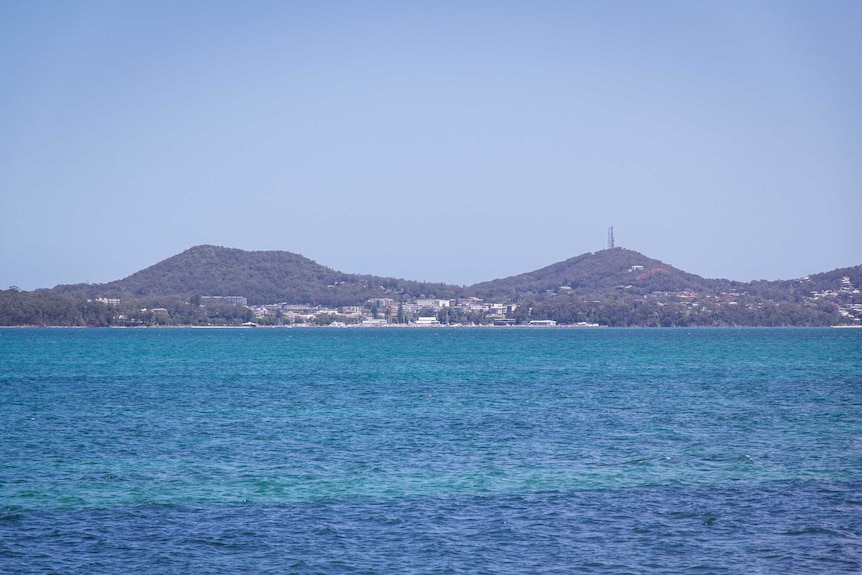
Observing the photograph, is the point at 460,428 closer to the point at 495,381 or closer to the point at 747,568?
the point at 747,568

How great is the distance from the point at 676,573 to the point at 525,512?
173 inches

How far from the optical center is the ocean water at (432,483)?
1620 cm

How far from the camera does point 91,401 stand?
43938mm

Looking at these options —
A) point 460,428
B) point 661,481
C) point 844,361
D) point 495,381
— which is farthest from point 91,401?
point 844,361

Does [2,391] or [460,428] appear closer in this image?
[460,428]

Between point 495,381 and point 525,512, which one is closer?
point 525,512

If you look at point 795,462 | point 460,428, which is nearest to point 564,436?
point 460,428

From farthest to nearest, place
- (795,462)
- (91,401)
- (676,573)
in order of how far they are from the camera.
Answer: (91,401) → (795,462) → (676,573)

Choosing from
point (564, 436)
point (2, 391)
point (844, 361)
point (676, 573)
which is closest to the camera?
point (676, 573)

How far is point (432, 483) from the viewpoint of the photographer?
72.4ft

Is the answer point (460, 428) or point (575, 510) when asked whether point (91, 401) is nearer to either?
point (460, 428)

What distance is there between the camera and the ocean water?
1620 centimetres

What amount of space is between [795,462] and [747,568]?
1035 centimetres

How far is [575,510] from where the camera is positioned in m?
19.2
